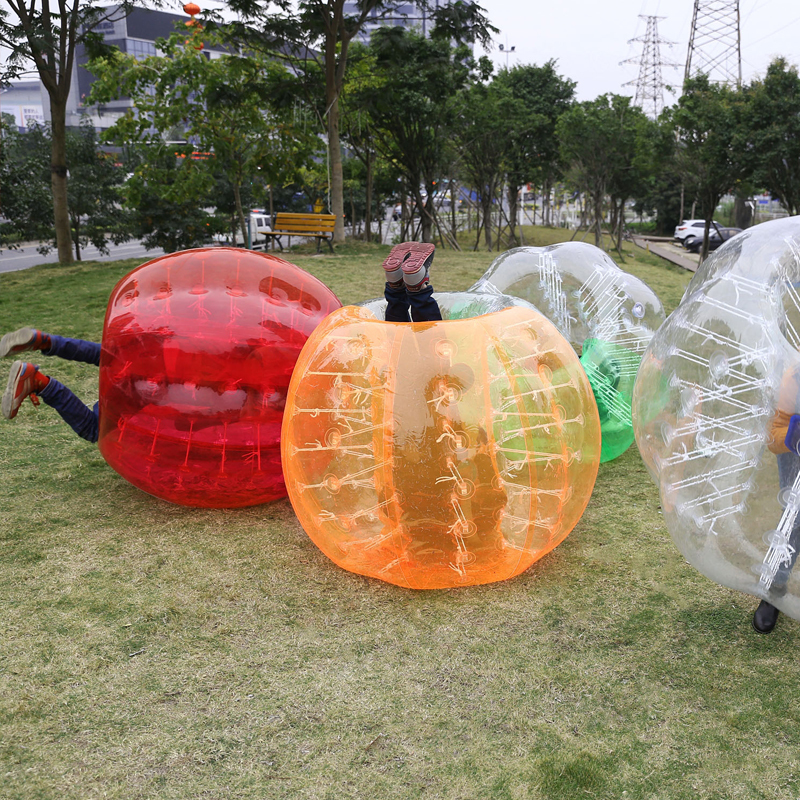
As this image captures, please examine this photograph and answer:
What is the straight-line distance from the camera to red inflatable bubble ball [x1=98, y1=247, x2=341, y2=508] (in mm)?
4516

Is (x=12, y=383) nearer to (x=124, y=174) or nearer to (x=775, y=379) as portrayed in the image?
(x=775, y=379)

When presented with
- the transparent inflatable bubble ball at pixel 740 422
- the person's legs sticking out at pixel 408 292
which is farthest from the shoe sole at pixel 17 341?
the transparent inflatable bubble ball at pixel 740 422

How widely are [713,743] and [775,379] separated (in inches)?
56.9

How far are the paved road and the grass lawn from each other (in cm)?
1852

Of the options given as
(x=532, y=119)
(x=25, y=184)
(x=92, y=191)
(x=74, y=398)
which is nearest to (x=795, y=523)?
(x=74, y=398)

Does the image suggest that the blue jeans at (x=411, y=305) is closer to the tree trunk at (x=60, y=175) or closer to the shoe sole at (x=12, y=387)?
the shoe sole at (x=12, y=387)

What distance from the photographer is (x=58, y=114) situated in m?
13.8

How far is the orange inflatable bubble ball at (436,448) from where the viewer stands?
3.59 m

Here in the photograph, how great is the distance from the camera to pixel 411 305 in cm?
428

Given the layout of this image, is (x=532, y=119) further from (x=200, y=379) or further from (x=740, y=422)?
(x=740, y=422)

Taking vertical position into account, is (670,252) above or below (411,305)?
below

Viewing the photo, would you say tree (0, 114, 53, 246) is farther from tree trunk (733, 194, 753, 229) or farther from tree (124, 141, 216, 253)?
tree trunk (733, 194, 753, 229)

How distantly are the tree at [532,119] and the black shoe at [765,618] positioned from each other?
2361cm

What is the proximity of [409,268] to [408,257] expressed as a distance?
8.4 inches
